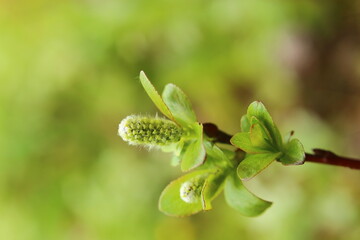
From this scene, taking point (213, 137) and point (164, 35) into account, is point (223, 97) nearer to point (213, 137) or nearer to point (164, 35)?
point (164, 35)

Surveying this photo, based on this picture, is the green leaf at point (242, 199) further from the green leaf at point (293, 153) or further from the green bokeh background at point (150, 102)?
the green bokeh background at point (150, 102)

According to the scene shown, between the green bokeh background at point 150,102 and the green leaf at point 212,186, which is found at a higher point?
the green leaf at point 212,186

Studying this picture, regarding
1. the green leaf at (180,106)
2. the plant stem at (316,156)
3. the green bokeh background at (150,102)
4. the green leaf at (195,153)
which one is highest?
the green leaf at (180,106)

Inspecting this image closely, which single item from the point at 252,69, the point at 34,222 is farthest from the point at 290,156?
the point at 34,222

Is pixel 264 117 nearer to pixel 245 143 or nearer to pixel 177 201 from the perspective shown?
pixel 245 143

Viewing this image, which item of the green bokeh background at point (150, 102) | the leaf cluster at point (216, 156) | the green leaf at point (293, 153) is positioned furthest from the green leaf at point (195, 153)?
the green bokeh background at point (150, 102)

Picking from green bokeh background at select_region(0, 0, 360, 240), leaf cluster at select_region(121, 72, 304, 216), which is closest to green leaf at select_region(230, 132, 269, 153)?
leaf cluster at select_region(121, 72, 304, 216)

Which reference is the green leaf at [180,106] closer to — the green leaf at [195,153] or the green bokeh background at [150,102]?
the green leaf at [195,153]

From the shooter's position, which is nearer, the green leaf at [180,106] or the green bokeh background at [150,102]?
the green leaf at [180,106]
